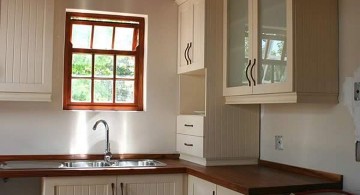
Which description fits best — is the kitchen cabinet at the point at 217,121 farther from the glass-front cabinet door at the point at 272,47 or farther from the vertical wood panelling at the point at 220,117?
the glass-front cabinet door at the point at 272,47

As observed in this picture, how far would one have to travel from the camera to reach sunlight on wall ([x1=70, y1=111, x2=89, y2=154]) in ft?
11.3

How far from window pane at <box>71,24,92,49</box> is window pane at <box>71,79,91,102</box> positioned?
1.00ft

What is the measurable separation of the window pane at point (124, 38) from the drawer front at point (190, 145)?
0.92 meters

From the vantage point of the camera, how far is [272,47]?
8.78 feet

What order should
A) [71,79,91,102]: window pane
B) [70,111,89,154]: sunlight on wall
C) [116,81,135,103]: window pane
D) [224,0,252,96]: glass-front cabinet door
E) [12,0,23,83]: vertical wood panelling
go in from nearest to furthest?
[224,0,252,96]: glass-front cabinet door → [12,0,23,83]: vertical wood panelling → [70,111,89,154]: sunlight on wall → [71,79,91,102]: window pane → [116,81,135,103]: window pane

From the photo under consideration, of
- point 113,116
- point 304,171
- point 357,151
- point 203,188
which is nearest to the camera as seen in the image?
point 357,151

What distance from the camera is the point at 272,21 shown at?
8.85ft

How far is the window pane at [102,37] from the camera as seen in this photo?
3654mm

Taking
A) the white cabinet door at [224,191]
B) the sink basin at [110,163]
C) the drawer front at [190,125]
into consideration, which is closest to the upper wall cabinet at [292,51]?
Answer: the drawer front at [190,125]

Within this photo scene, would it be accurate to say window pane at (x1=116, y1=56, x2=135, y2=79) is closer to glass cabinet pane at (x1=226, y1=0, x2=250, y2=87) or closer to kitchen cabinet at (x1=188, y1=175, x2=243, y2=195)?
glass cabinet pane at (x1=226, y1=0, x2=250, y2=87)

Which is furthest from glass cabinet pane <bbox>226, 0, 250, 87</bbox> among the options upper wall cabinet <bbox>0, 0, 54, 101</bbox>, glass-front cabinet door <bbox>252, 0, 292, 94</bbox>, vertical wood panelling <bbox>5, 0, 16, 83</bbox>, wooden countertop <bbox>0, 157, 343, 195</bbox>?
vertical wood panelling <bbox>5, 0, 16, 83</bbox>

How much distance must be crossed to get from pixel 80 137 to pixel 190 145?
914 mm

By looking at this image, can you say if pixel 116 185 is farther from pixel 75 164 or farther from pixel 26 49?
pixel 26 49

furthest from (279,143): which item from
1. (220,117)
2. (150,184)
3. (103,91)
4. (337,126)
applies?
(103,91)
